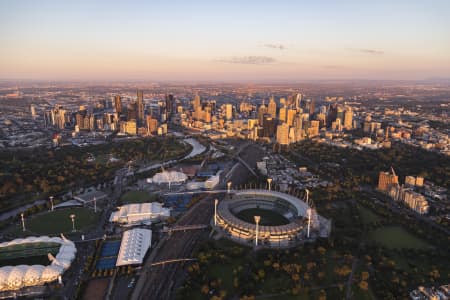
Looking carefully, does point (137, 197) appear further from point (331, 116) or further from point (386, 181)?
point (331, 116)

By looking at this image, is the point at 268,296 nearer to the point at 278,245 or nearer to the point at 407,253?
the point at 278,245

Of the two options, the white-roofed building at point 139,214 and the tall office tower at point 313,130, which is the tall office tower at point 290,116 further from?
the white-roofed building at point 139,214

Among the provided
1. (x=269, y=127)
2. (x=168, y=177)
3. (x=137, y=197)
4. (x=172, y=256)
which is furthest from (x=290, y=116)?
(x=172, y=256)

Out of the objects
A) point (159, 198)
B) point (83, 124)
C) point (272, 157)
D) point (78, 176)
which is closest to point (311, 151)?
point (272, 157)

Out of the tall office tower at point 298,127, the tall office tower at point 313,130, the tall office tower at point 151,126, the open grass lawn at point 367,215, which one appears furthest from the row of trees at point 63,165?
the open grass lawn at point 367,215

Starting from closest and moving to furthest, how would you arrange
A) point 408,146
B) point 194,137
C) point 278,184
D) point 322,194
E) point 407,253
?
1. point 407,253
2. point 322,194
3. point 278,184
4. point 408,146
5. point 194,137

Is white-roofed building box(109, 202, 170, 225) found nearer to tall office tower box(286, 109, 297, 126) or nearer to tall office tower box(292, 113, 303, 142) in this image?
tall office tower box(292, 113, 303, 142)

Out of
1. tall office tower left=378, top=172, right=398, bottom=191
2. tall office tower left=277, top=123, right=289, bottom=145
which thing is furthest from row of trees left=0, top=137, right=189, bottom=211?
tall office tower left=378, top=172, right=398, bottom=191
